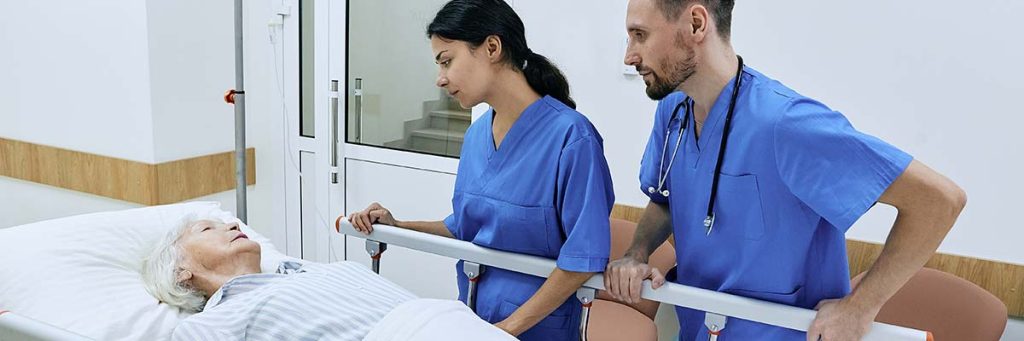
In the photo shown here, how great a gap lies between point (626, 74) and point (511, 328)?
133 centimetres

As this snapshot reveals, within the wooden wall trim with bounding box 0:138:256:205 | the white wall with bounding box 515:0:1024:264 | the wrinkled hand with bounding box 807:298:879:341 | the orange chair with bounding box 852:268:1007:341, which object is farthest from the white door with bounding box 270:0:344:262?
the wrinkled hand with bounding box 807:298:879:341

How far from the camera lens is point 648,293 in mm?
1350

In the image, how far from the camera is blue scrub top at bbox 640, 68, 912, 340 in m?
1.14

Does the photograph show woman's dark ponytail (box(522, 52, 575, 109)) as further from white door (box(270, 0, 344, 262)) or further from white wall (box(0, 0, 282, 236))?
white wall (box(0, 0, 282, 236))

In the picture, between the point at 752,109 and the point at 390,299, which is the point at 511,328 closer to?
the point at 390,299

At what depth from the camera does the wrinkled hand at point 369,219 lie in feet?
5.57

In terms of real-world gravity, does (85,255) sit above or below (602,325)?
above

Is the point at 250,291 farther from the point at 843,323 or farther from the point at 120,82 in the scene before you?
the point at 120,82

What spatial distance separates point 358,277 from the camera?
1580mm

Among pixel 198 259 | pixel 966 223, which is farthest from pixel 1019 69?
pixel 198 259

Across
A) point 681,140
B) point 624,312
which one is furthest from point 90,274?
point 624,312

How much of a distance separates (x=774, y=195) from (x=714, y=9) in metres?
0.32

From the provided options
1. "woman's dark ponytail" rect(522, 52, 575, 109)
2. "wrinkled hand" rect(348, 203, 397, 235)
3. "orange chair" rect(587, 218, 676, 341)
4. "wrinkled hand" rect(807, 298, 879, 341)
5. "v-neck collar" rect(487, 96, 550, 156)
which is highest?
"woman's dark ponytail" rect(522, 52, 575, 109)

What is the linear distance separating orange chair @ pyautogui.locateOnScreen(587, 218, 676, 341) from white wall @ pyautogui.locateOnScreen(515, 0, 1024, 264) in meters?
0.59
